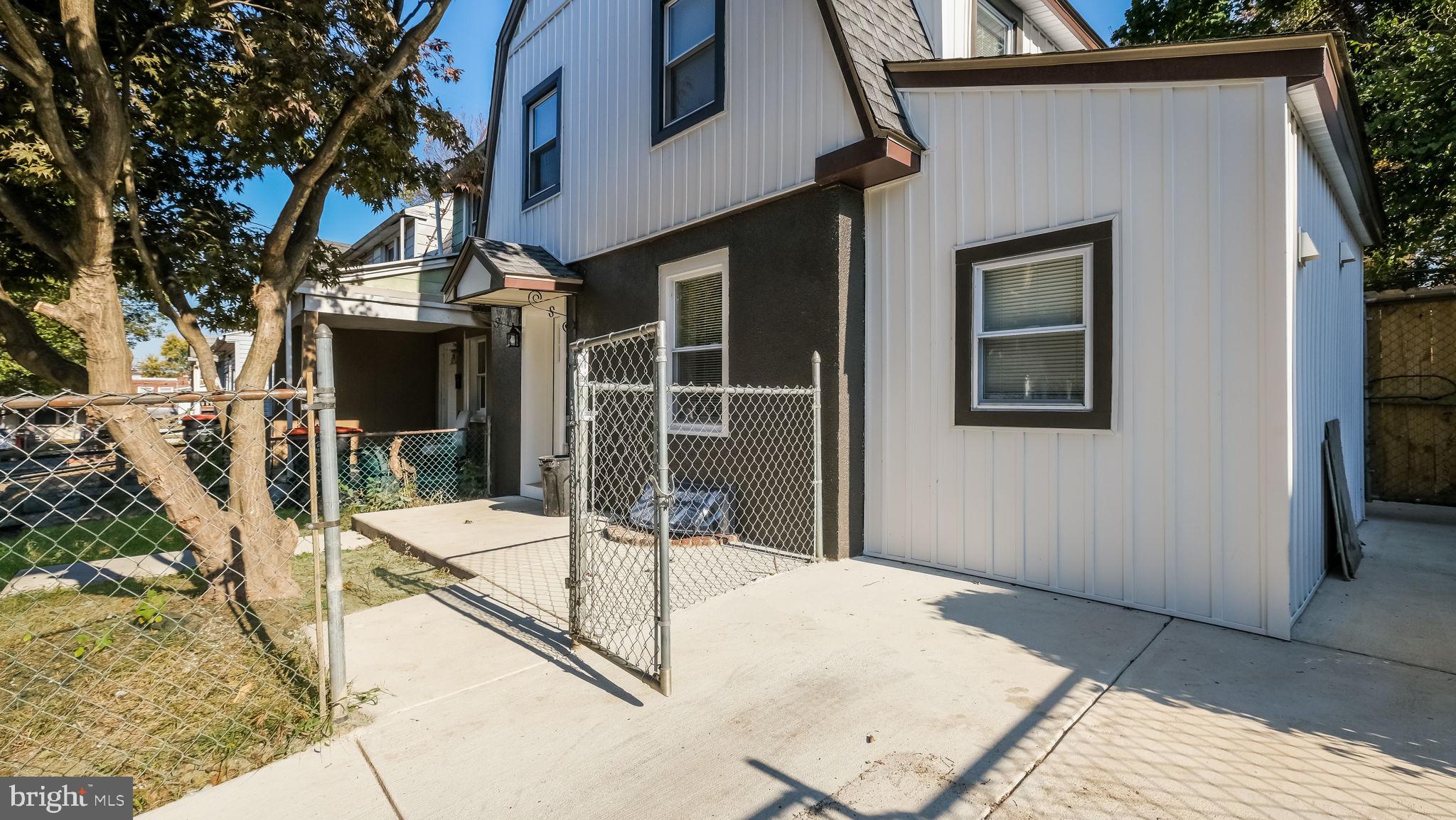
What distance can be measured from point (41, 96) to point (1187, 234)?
6.39 m

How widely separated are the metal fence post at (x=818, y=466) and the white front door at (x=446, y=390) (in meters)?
8.73

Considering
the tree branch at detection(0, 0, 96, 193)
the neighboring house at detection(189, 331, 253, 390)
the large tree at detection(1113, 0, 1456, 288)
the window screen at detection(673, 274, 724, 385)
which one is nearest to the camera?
the tree branch at detection(0, 0, 96, 193)

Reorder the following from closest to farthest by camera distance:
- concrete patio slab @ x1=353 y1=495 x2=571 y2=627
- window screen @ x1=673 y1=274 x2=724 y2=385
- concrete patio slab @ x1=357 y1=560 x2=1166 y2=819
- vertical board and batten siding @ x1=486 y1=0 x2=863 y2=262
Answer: concrete patio slab @ x1=357 y1=560 x2=1166 y2=819 → concrete patio slab @ x1=353 y1=495 x2=571 y2=627 → vertical board and batten siding @ x1=486 y1=0 x2=863 y2=262 → window screen @ x1=673 y1=274 x2=724 y2=385

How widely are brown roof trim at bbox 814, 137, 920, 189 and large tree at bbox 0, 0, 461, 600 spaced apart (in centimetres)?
311

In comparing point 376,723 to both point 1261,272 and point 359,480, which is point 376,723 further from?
point 359,480

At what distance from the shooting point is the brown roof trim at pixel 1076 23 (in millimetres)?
6928

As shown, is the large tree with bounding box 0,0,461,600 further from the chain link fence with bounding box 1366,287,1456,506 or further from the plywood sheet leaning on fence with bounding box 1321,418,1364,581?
the chain link fence with bounding box 1366,287,1456,506

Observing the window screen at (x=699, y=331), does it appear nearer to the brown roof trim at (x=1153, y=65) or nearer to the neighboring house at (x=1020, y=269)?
the neighboring house at (x=1020, y=269)

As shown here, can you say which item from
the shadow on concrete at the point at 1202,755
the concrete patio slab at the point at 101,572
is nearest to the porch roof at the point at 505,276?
the concrete patio slab at the point at 101,572

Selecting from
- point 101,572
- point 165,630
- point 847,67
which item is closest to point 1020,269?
point 847,67

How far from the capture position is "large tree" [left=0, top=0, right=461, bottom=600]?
3824mm

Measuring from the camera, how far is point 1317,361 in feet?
15.4

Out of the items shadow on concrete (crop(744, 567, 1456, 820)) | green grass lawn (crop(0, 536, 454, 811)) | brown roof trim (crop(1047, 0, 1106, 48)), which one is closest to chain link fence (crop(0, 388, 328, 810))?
green grass lawn (crop(0, 536, 454, 811))

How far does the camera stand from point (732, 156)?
19.4 ft
